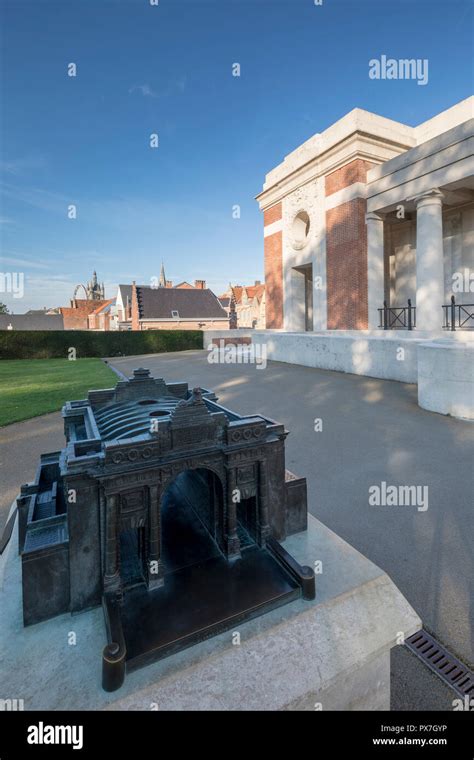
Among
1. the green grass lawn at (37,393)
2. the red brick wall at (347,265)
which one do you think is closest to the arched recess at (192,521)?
the green grass lawn at (37,393)

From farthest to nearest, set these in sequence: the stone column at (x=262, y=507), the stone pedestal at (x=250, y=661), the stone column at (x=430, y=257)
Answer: the stone column at (x=430, y=257)
the stone column at (x=262, y=507)
the stone pedestal at (x=250, y=661)

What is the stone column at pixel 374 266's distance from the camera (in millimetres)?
15531

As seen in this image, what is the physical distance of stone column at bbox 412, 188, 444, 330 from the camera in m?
12.7

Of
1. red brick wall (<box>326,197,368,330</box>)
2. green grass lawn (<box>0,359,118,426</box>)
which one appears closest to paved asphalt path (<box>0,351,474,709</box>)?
green grass lawn (<box>0,359,118,426</box>)

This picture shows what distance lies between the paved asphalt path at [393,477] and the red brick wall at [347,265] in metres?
5.71

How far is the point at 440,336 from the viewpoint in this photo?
1254 cm

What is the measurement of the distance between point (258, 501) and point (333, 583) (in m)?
0.71

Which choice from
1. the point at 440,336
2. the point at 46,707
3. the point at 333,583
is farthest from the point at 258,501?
the point at 440,336

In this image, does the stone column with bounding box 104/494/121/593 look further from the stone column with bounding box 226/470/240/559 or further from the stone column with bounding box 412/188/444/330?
the stone column with bounding box 412/188/444/330

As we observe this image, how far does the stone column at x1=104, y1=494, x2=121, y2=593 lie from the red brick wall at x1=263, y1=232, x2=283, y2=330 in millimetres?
20568

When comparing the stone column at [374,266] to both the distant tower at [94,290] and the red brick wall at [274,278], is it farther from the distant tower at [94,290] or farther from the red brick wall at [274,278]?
the distant tower at [94,290]

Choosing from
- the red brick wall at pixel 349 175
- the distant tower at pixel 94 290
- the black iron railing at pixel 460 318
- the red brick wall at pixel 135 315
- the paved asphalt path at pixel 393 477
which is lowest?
the paved asphalt path at pixel 393 477

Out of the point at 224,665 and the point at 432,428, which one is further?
the point at 432,428
